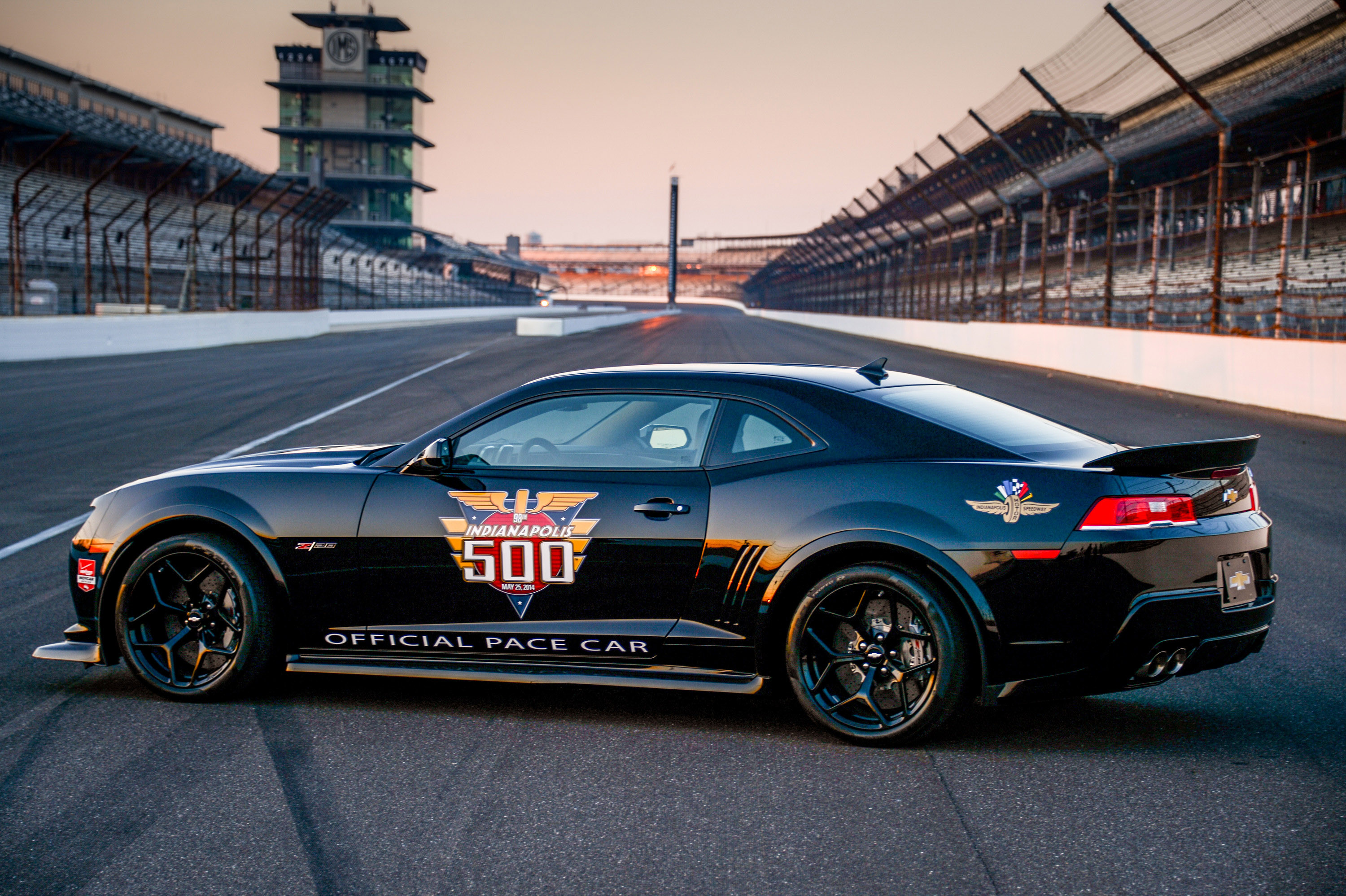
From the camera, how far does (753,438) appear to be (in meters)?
4.10

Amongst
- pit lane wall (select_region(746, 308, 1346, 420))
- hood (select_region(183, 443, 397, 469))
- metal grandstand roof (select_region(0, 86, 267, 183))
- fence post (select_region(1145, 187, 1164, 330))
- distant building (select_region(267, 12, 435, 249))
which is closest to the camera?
hood (select_region(183, 443, 397, 469))

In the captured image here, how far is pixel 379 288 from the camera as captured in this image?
221 feet

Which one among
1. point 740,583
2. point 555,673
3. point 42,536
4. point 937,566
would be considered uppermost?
point 937,566

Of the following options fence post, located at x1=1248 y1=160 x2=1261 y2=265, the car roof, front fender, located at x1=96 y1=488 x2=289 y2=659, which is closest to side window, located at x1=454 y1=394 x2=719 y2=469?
the car roof

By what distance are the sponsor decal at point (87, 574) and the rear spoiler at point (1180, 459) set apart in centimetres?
365

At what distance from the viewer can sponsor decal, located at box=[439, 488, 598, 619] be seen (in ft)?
13.4

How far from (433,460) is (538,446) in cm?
46

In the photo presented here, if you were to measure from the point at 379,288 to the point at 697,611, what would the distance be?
66292mm

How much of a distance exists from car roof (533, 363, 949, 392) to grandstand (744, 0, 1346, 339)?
13117mm

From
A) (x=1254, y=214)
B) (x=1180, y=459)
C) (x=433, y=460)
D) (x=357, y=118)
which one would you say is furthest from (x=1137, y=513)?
(x=357, y=118)

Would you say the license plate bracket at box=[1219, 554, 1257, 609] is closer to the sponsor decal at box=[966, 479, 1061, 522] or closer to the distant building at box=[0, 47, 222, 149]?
the sponsor decal at box=[966, 479, 1061, 522]

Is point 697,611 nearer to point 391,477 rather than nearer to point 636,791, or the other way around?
point 636,791

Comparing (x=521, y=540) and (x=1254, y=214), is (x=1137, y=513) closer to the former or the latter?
(x=521, y=540)

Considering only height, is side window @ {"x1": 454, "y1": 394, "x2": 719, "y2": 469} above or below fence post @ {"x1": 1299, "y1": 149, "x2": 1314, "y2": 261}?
below
